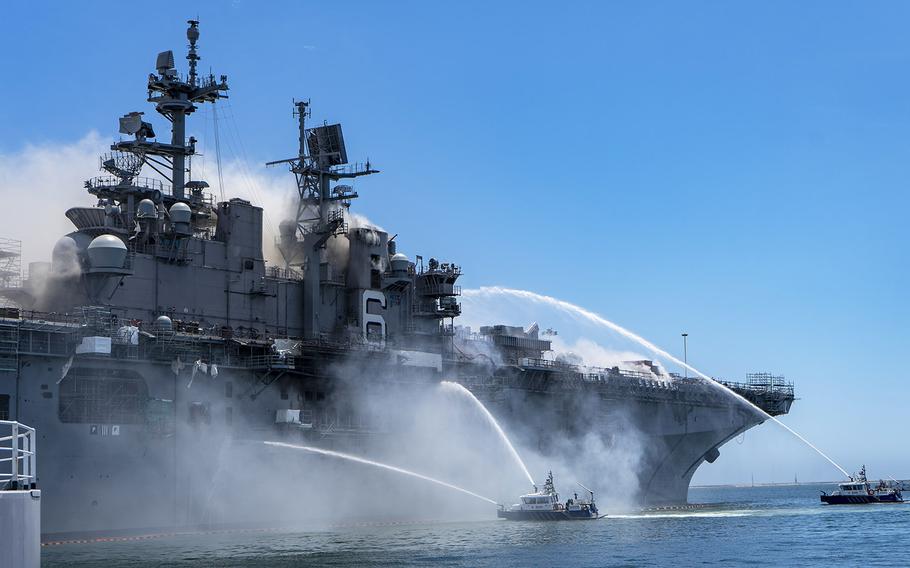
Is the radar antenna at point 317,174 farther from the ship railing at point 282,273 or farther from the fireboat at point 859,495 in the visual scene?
the fireboat at point 859,495

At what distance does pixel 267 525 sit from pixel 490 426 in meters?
16.6

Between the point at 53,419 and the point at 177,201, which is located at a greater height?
the point at 177,201

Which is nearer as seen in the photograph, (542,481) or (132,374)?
(132,374)

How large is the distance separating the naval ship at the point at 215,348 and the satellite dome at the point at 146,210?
0.16 metres

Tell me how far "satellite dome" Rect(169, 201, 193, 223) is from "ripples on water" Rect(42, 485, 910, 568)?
15.4 metres

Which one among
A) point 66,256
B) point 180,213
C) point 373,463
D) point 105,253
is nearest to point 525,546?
point 373,463

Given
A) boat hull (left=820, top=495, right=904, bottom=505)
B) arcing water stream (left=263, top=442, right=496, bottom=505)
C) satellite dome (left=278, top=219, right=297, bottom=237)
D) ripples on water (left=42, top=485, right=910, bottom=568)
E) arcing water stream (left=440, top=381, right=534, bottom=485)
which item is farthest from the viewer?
boat hull (left=820, top=495, right=904, bottom=505)

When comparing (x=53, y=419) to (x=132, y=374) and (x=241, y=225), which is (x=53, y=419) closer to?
(x=132, y=374)

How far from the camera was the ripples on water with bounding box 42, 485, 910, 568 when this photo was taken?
133 feet

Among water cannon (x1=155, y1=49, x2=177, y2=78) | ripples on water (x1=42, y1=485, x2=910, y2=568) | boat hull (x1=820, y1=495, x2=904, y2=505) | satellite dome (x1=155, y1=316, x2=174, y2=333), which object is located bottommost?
boat hull (x1=820, y1=495, x2=904, y2=505)

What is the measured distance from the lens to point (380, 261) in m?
66.2

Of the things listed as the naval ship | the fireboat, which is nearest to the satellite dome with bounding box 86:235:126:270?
the naval ship

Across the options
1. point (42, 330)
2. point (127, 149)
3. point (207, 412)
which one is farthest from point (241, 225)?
point (42, 330)

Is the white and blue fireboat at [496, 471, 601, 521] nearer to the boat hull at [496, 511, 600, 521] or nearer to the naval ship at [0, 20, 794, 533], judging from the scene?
the boat hull at [496, 511, 600, 521]
